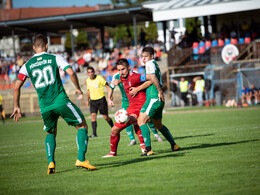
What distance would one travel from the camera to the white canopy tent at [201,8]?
A: 28.7 metres

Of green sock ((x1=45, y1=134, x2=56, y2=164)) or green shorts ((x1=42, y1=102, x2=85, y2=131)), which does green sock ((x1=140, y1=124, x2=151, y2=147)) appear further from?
green sock ((x1=45, y1=134, x2=56, y2=164))

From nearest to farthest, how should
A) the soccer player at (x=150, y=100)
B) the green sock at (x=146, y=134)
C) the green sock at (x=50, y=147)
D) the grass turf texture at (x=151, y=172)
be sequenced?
the grass turf texture at (x=151, y=172)
the green sock at (x=50, y=147)
the soccer player at (x=150, y=100)
the green sock at (x=146, y=134)

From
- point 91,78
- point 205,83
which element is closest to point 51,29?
point 205,83

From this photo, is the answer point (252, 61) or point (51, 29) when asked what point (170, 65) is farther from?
point (51, 29)

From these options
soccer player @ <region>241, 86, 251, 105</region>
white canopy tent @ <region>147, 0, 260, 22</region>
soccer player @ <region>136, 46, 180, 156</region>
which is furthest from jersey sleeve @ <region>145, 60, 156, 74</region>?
white canopy tent @ <region>147, 0, 260, 22</region>

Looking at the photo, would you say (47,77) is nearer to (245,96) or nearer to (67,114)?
(67,114)

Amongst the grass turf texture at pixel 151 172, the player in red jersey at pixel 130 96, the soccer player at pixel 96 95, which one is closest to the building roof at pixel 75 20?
the soccer player at pixel 96 95

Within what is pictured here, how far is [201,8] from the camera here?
29391 millimetres

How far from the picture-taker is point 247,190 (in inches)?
203

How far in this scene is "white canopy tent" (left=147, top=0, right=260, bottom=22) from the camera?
28719 mm

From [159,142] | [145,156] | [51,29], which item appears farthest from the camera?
[51,29]

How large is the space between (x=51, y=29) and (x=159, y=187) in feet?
121

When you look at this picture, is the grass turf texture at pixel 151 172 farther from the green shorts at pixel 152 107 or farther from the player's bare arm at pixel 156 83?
the player's bare arm at pixel 156 83

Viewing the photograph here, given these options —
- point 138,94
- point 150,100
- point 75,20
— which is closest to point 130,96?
point 138,94
